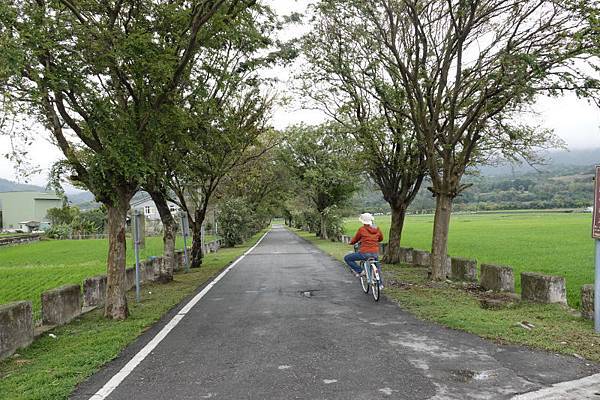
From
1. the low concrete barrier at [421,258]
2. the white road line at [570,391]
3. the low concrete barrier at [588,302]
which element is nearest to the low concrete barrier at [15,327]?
the white road line at [570,391]

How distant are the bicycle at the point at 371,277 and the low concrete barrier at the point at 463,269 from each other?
11.4 feet

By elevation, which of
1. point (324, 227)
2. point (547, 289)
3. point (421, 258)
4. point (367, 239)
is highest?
point (367, 239)

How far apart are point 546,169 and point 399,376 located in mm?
13564

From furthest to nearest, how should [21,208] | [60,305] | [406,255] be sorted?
[21,208] < [406,255] < [60,305]

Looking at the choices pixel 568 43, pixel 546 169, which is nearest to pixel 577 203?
pixel 546 169

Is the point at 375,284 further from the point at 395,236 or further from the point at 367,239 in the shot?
the point at 395,236

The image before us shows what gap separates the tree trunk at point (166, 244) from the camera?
14.8m

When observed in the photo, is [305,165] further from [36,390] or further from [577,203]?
[577,203]

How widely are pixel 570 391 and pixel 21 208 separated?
117587 millimetres

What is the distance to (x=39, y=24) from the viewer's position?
7.83 metres

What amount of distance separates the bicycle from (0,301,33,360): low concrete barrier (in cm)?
642

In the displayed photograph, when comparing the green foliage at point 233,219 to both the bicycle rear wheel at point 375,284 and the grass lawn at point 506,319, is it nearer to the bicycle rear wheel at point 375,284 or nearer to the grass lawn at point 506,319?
the grass lawn at point 506,319

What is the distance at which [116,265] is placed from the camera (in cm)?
909

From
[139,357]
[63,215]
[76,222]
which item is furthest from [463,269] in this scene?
[63,215]
